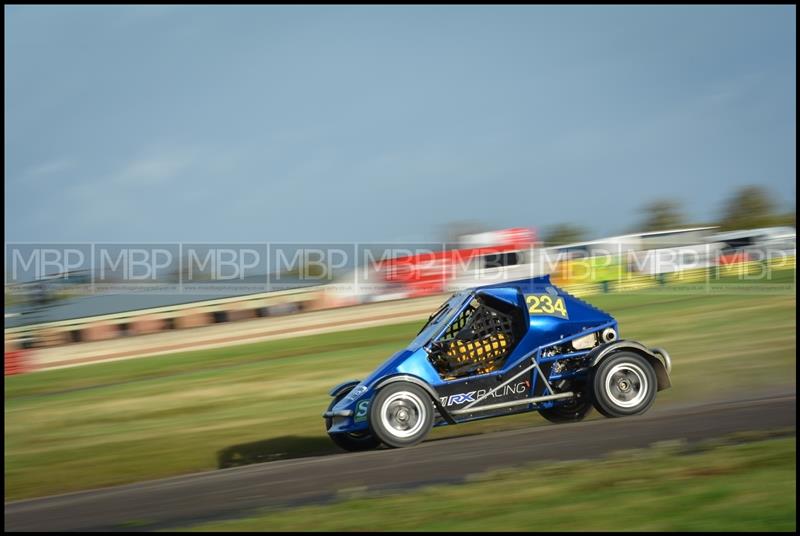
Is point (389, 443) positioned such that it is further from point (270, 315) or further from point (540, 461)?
point (270, 315)

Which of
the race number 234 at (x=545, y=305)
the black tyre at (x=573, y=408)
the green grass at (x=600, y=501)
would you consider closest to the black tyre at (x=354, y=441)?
the black tyre at (x=573, y=408)

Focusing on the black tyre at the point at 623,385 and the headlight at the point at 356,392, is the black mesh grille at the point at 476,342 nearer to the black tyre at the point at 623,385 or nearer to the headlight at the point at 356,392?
the headlight at the point at 356,392

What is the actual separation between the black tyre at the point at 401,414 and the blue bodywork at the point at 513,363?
84 mm

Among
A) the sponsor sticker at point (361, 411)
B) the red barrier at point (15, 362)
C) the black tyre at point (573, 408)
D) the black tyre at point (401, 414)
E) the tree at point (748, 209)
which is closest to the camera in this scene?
the black tyre at point (401, 414)

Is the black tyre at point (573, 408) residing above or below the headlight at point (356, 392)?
below

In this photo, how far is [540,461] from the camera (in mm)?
6656

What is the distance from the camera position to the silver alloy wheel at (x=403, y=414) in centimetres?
829

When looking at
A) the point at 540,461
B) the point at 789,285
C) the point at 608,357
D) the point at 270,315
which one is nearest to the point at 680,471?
the point at 540,461

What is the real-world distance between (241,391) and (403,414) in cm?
715

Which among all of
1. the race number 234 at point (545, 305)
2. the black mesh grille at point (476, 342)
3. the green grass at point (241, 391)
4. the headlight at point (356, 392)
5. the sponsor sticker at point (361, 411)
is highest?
the race number 234 at point (545, 305)

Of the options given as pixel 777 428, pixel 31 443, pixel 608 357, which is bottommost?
pixel 31 443

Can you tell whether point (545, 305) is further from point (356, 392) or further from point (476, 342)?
point (356, 392)

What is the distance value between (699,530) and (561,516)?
0.79 metres

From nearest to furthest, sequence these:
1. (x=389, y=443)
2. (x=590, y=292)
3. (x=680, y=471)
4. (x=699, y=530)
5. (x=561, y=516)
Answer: (x=699, y=530) < (x=561, y=516) < (x=680, y=471) < (x=389, y=443) < (x=590, y=292)
